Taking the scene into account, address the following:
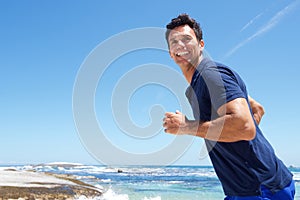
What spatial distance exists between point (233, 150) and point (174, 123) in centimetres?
43

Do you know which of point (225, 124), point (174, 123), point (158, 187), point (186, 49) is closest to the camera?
point (225, 124)

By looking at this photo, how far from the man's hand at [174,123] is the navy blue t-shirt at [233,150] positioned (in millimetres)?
188

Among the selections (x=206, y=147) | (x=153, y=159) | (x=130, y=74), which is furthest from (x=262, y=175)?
(x=130, y=74)

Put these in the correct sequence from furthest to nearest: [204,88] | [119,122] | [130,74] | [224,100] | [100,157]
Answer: [130,74]
[119,122]
[100,157]
[204,88]
[224,100]

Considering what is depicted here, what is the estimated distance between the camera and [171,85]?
311 cm

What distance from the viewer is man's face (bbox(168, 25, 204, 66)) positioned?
2.20 meters

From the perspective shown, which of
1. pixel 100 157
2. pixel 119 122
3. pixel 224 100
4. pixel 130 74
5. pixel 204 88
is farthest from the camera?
pixel 130 74

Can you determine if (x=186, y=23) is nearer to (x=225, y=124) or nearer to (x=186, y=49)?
(x=186, y=49)

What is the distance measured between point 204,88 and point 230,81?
155 mm

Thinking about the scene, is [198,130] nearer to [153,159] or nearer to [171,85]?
[153,159]

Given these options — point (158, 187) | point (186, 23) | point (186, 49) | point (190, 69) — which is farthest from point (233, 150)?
point (158, 187)

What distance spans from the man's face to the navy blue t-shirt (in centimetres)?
13

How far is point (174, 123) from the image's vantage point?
1.87m

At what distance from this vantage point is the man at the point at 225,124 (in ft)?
5.85
